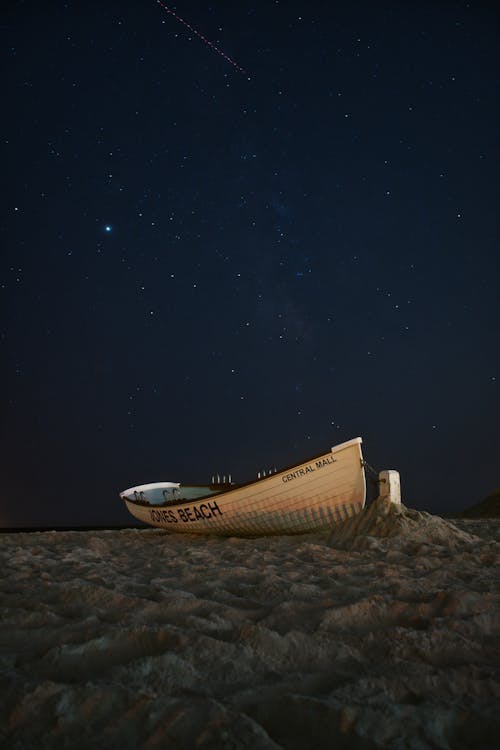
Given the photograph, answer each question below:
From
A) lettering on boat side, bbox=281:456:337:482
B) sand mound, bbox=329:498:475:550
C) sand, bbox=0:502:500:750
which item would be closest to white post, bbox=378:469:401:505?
sand mound, bbox=329:498:475:550

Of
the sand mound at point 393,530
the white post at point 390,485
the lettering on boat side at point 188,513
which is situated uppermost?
the white post at point 390,485

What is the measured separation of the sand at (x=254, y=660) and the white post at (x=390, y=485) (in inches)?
104

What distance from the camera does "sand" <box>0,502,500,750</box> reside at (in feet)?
4.72

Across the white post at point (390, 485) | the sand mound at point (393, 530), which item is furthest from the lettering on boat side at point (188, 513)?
the white post at point (390, 485)

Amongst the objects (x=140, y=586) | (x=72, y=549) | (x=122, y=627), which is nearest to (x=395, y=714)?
(x=122, y=627)

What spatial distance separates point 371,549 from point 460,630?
9.25 ft

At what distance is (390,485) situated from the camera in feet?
21.7

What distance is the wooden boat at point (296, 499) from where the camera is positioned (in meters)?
6.79

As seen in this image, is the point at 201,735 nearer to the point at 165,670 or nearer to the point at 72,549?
the point at 165,670

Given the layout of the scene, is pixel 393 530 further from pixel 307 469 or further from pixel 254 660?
pixel 254 660

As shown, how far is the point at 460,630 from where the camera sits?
2.31 m

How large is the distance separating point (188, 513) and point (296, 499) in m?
2.08

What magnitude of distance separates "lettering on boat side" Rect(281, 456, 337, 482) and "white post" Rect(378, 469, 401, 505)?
75 cm

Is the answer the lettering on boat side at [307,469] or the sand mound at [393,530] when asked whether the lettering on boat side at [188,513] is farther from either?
the sand mound at [393,530]
